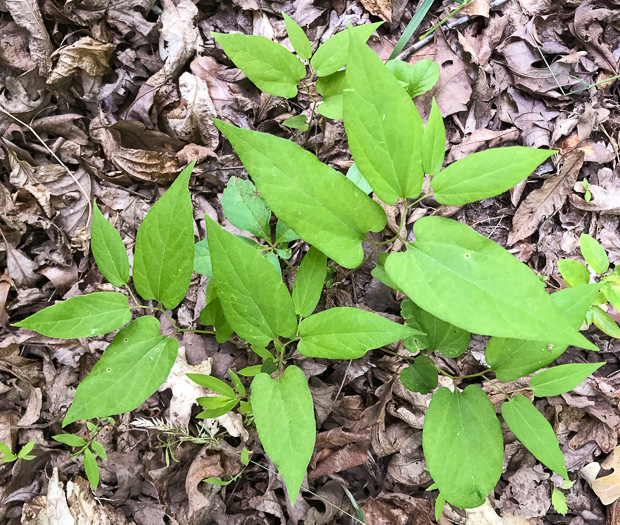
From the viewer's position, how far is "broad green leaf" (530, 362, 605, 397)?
4.83 feet

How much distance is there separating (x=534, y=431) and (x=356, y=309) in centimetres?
86

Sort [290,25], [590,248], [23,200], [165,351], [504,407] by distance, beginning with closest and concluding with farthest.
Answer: [165,351]
[504,407]
[290,25]
[590,248]
[23,200]

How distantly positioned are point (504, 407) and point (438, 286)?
2.52ft

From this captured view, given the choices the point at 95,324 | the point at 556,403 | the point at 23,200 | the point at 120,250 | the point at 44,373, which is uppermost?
the point at 120,250

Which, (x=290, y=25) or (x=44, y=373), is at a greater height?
(x=290, y=25)

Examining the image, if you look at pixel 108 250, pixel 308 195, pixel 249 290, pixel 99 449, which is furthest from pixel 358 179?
pixel 99 449

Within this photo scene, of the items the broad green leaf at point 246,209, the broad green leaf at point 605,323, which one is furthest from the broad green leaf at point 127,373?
the broad green leaf at point 605,323

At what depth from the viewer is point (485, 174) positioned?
106 cm

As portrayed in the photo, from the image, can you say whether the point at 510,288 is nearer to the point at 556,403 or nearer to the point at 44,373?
the point at 556,403

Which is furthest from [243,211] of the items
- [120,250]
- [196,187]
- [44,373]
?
[44,373]

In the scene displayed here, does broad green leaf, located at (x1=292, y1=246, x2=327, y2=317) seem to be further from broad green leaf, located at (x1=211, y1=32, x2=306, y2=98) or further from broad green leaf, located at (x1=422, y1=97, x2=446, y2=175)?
broad green leaf, located at (x1=211, y1=32, x2=306, y2=98)

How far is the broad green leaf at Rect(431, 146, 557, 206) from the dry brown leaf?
4.14ft

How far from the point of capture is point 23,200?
2205 mm

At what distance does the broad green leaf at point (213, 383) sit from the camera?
1542 mm
